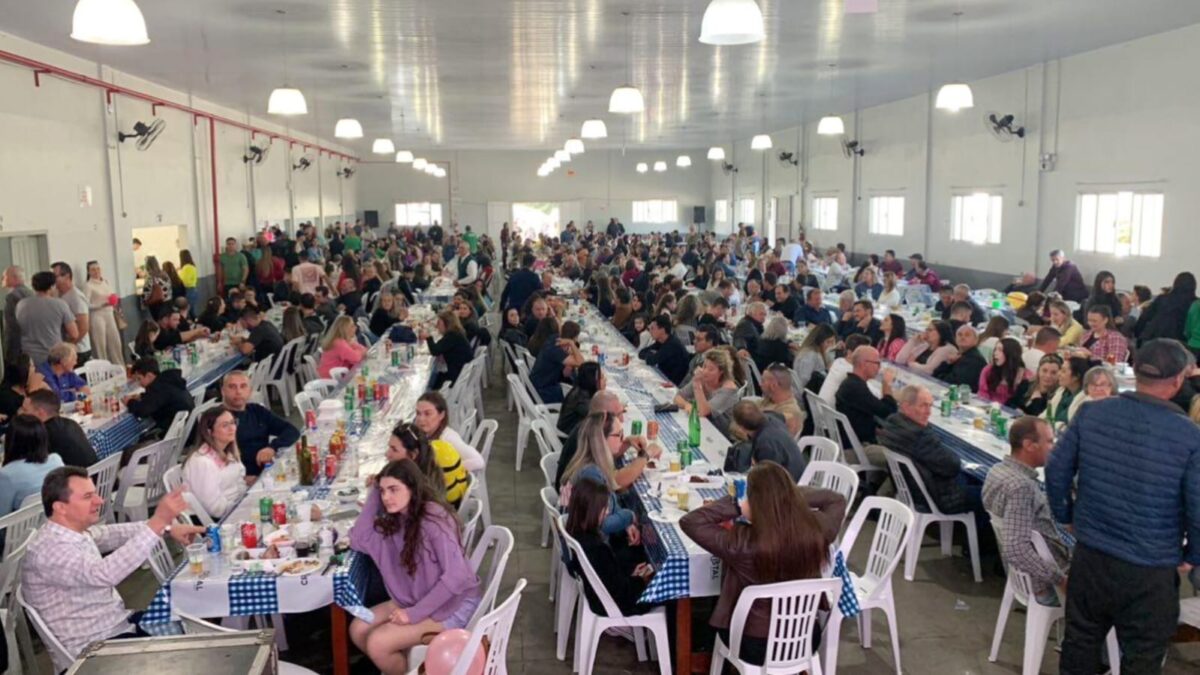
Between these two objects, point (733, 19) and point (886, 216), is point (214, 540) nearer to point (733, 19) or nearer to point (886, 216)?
point (733, 19)

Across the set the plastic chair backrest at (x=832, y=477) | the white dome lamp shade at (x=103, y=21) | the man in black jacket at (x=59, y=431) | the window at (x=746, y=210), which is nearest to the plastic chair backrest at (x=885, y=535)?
the plastic chair backrest at (x=832, y=477)

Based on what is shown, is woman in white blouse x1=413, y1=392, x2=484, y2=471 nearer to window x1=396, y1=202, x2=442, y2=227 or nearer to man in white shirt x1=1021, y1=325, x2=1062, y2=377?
man in white shirt x1=1021, y1=325, x2=1062, y2=377

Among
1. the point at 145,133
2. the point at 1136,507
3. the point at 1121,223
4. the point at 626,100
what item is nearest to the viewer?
the point at 1136,507

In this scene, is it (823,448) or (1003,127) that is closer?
(823,448)

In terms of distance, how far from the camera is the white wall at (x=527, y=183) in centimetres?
3400

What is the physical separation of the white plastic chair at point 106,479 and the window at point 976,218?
13.1 meters

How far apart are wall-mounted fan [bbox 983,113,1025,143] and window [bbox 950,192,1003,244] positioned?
986 mm

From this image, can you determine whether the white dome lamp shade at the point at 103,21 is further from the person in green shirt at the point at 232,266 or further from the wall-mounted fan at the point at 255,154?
the wall-mounted fan at the point at 255,154

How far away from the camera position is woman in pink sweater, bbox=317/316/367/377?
9180 mm

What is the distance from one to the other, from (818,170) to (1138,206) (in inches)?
454

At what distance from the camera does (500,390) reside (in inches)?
472

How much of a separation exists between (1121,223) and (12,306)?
12.5 metres

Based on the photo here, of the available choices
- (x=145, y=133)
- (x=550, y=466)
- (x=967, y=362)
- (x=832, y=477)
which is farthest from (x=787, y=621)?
(x=145, y=133)

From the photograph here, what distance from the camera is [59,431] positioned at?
19.4 ft
